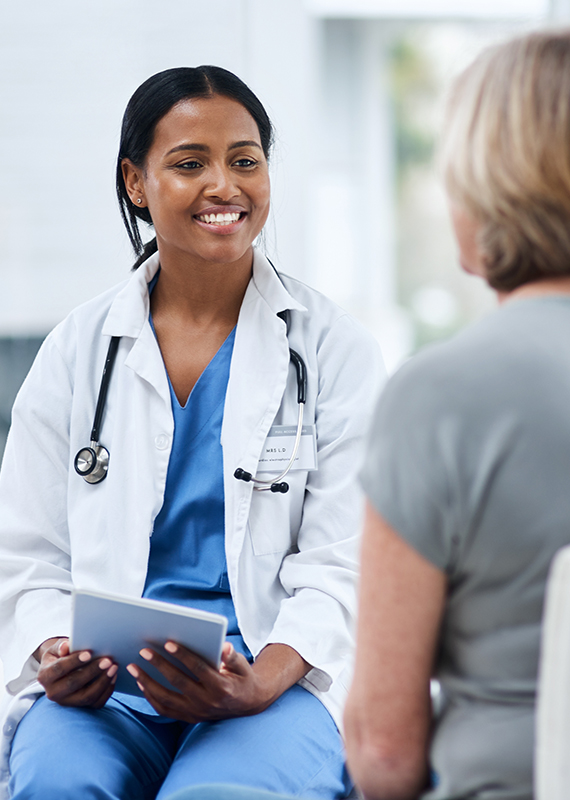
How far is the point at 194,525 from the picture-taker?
1.33 meters

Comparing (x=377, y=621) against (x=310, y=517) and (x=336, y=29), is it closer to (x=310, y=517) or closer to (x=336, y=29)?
(x=310, y=517)

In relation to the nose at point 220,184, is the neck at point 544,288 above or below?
below

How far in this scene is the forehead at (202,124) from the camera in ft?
4.59

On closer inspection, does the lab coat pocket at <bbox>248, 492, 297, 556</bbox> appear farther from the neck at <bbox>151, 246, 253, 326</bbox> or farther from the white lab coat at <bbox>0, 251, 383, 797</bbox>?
the neck at <bbox>151, 246, 253, 326</bbox>

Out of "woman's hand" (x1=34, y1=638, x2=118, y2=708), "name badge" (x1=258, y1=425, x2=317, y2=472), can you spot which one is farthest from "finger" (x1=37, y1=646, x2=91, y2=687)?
"name badge" (x1=258, y1=425, x2=317, y2=472)

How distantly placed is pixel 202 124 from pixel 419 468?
0.95 metres

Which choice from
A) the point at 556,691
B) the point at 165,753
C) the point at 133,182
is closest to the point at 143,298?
the point at 133,182

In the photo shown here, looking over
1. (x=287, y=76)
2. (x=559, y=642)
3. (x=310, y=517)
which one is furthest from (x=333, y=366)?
(x=287, y=76)

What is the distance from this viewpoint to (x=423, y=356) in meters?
0.66

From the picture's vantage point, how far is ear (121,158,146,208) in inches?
59.1

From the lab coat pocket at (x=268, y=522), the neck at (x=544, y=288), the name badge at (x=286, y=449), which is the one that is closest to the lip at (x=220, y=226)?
the name badge at (x=286, y=449)

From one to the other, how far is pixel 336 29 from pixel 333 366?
5.60 meters

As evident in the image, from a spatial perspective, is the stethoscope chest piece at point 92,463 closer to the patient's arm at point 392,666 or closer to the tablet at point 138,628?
the tablet at point 138,628

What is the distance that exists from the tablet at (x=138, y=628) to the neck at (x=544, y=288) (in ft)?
1.70
